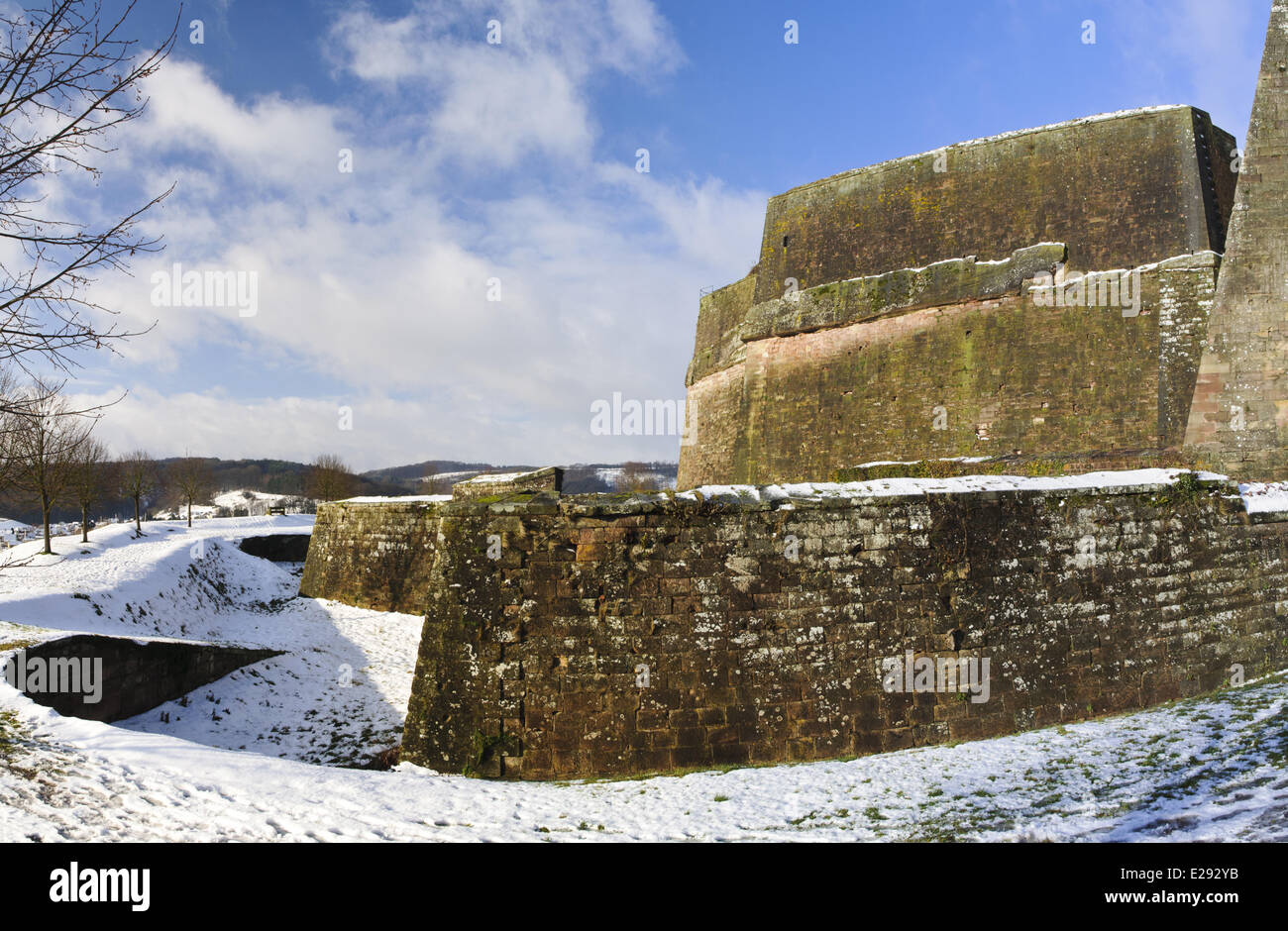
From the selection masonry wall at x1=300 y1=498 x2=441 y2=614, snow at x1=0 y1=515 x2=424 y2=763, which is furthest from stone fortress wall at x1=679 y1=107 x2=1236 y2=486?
snow at x1=0 y1=515 x2=424 y2=763

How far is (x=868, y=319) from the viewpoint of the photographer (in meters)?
18.7

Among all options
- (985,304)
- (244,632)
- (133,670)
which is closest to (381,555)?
(244,632)

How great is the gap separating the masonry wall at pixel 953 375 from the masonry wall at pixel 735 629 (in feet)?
31.9

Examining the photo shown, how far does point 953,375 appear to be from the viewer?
1711 centimetres

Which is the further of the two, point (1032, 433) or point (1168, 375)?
point (1032, 433)

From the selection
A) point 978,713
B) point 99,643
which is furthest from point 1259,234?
point 99,643

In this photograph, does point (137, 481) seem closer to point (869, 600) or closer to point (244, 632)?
point (244, 632)

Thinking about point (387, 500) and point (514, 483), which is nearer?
point (514, 483)

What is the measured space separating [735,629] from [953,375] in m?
13.4

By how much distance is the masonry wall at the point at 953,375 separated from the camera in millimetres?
14391

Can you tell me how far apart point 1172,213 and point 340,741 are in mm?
19849

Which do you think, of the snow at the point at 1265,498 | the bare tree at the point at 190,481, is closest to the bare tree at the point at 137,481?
the bare tree at the point at 190,481

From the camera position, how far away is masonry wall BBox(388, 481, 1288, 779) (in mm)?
6379

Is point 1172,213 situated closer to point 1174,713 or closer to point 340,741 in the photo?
point 1174,713
